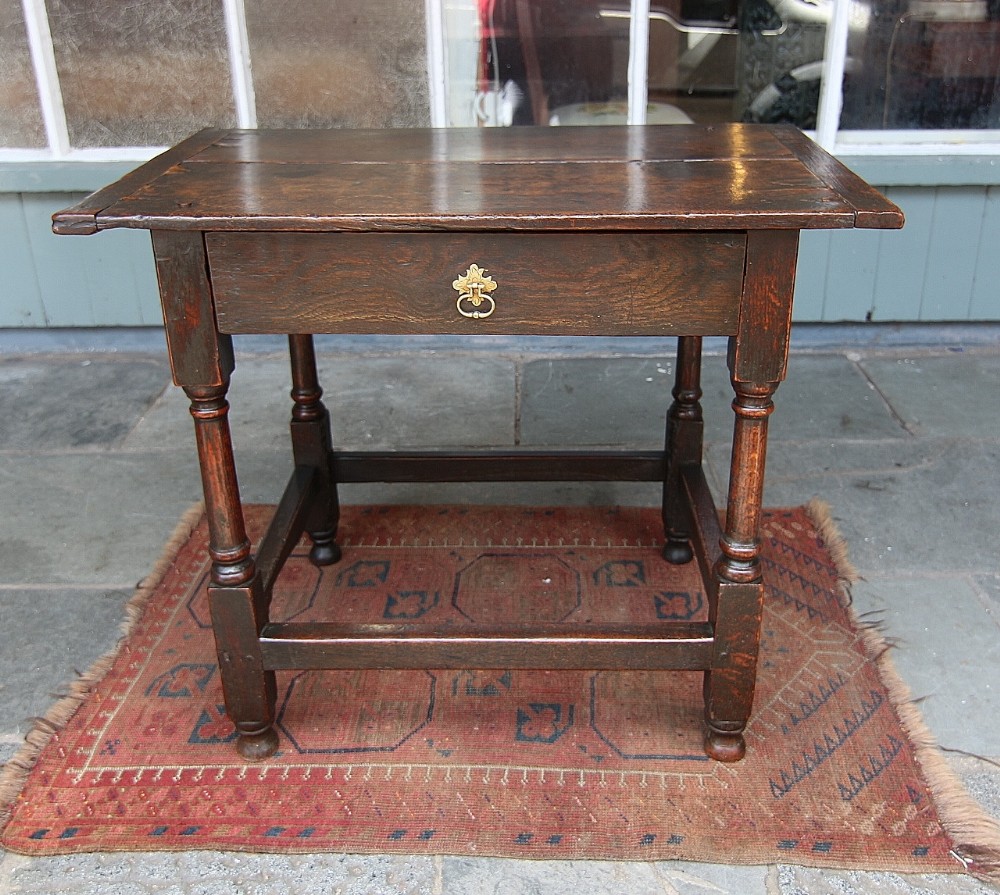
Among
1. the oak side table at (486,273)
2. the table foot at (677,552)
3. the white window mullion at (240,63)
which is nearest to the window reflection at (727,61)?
the white window mullion at (240,63)

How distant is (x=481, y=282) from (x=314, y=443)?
955 millimetres

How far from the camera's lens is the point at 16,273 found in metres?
3.75

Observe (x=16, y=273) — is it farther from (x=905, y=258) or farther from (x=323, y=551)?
(x=905, y=258)

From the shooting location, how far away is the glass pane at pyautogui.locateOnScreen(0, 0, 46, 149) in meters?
3.47

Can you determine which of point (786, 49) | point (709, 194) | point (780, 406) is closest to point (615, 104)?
point (786, 49)

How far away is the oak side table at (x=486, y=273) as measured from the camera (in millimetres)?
1517

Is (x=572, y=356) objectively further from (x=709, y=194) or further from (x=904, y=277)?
(x=709, y=194)

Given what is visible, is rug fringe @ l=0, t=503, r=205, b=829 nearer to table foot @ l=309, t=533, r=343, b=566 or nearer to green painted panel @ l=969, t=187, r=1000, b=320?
table foot @ l=309, t=533, r=343, b=566

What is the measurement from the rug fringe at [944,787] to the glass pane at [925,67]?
6.83 feet

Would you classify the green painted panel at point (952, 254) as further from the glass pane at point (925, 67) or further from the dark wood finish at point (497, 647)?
the dark wood finish at point (497, 647)

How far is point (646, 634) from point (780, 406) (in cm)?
173

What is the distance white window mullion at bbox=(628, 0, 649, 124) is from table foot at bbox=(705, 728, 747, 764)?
2.35m

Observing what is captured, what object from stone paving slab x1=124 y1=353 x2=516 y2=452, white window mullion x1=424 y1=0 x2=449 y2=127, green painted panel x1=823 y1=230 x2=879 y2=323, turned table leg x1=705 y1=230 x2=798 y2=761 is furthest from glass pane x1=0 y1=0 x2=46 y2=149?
turned table leg x1=705 y1=230 x2=798 y2=761

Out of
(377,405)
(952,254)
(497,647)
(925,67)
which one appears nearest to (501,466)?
(497,647)
